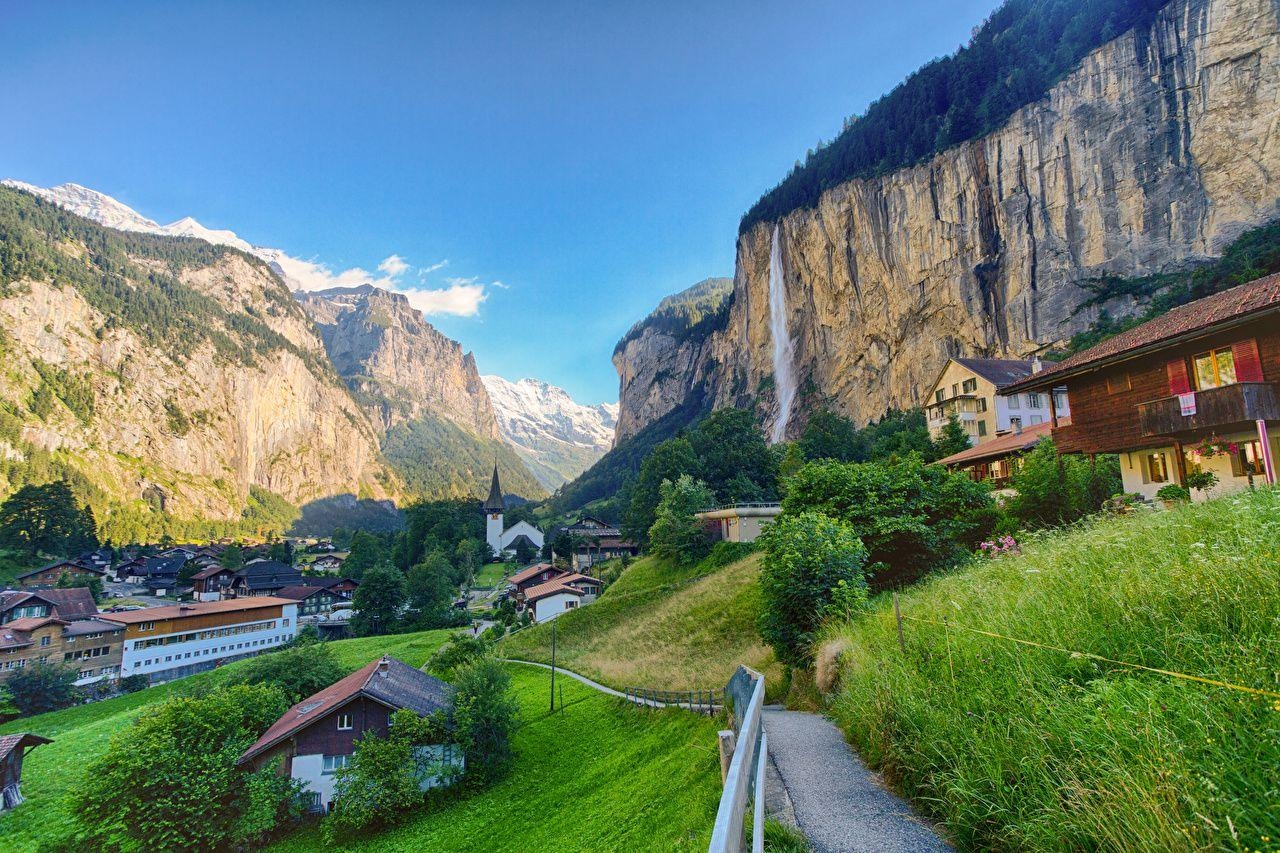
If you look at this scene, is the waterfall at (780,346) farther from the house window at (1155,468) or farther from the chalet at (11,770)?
the chalet at (11,770)

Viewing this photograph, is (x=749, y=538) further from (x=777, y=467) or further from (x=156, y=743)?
(x=156, y=743)

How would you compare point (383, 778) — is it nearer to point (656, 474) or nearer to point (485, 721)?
point (485, 721)

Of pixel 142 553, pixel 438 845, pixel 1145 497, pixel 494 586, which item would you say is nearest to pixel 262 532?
pixel 142 553

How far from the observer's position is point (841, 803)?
5.80m

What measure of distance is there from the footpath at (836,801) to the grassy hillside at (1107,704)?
0.28m

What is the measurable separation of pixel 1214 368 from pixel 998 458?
16.0 meters

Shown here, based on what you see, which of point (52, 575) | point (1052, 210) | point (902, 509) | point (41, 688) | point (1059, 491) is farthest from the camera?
point (52, 575)

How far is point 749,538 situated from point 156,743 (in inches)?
1273

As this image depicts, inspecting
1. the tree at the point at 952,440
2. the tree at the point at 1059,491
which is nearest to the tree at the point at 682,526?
the tree at the point at 952,440

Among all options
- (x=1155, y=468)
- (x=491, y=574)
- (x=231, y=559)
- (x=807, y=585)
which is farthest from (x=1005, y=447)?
(x=231, y=559)

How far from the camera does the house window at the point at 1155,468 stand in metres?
16.5

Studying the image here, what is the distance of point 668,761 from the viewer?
15.7m

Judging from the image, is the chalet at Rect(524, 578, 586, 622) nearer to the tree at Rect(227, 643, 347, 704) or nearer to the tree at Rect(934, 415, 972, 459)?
the tree at Rect(227, 643, 347, 704)

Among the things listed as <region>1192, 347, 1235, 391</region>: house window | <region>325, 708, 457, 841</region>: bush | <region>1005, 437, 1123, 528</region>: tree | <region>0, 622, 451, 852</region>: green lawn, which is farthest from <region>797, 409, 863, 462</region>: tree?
<region>325, 708, 457, 841</region>: bush
